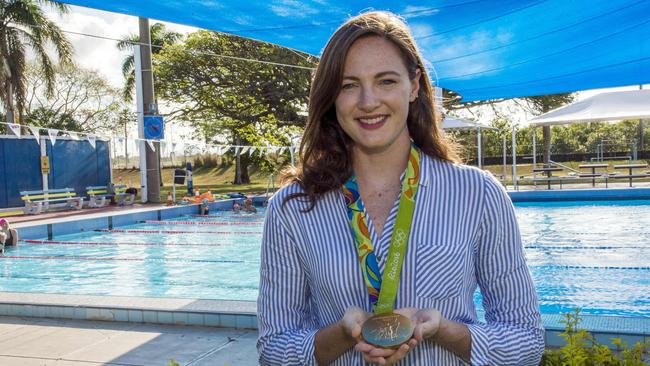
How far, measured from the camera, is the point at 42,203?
51.2 feet

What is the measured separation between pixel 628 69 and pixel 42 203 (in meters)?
14.2

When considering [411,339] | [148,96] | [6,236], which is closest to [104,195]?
[148,96]

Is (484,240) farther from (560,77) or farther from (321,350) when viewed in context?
(560,77)

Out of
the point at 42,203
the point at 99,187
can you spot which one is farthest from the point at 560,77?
the point at 99,187

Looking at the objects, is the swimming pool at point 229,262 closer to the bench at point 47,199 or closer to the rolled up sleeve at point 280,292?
the bench at point 47,199

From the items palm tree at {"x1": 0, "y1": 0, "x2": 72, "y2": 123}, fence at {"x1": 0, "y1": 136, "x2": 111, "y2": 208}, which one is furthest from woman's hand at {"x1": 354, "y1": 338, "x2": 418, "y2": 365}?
palm tree at {"x1": 0, "y1": 0, "x2": 72, "y2": 123}

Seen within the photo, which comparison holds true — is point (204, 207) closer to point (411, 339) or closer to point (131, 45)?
point (411, 339)

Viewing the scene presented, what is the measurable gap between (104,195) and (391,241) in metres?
17.6

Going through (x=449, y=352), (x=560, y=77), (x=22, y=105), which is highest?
(x=22, y=105)

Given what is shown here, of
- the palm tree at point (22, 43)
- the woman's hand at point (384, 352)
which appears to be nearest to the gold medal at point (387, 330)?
the woman's hand at point (384, 352)

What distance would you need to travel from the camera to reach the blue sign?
16.9m

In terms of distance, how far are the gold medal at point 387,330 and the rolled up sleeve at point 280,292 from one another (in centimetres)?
28

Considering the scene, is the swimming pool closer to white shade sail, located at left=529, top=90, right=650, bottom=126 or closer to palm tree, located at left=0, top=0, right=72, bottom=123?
white shade sail, located at left=529, top=90, right=650, bottom=126

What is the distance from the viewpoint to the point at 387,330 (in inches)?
44.8
